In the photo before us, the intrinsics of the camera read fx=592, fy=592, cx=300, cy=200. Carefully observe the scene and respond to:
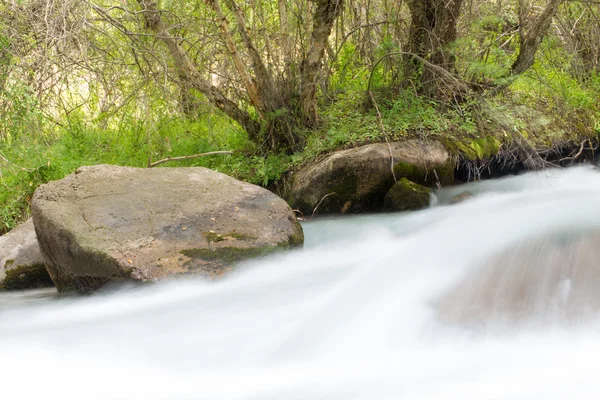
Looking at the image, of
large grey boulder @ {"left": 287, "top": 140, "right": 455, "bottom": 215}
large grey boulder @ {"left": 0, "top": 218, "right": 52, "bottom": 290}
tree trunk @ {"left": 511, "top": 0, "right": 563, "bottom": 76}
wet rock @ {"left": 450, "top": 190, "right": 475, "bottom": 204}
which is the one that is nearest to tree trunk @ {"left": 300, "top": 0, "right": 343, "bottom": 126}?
large grey boulder @ {"left": 287, "top": 140, "right": 455, "bottom": 215}

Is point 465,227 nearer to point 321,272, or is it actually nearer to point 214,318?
point 321,272

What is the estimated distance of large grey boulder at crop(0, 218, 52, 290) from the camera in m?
4.86

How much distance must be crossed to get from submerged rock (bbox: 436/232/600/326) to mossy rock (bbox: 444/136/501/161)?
8.94 ft

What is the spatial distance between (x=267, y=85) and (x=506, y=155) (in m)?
2.91

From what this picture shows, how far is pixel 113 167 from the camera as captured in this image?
5.17m

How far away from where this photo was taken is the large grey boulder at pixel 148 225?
13.3 ft

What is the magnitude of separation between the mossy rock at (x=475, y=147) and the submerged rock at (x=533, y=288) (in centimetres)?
272

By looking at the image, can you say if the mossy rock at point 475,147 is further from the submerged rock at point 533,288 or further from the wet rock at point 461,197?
the submerged rock at point 533,288

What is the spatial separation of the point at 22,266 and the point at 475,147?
477 cm

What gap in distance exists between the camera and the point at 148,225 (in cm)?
435

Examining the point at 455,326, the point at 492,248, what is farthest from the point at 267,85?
the point at 455,326

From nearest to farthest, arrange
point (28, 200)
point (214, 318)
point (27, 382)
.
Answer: point (27, 382) < point (214, 318) < point (28, 200)

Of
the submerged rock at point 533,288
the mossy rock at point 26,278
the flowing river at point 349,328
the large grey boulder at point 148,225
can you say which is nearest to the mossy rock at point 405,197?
the flowing river at point 349,328

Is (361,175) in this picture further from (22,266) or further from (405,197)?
(22,266)
